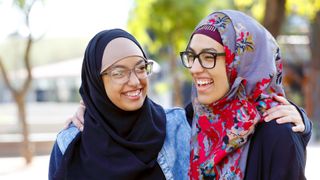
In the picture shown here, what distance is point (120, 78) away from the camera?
2438 mm

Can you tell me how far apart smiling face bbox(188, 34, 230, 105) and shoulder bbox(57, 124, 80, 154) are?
73 centimetres

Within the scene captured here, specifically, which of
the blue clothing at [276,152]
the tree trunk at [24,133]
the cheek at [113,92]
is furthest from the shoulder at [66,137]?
the tree trunk at [24,133]

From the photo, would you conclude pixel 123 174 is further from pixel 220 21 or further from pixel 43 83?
pixel 43 83

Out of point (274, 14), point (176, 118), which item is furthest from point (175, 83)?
point (176, 118)

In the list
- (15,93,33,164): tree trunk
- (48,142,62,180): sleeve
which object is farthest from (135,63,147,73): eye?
(15,93,33,164): tree trunk

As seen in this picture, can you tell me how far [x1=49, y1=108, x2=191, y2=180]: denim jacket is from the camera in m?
2.55

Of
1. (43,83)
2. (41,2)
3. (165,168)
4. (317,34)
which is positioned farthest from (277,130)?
(43,83)

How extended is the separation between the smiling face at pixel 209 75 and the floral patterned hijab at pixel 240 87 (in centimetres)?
2

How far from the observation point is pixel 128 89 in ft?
7.98

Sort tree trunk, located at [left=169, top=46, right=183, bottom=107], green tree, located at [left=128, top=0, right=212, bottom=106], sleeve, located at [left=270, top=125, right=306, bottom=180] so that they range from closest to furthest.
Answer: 1. sleeve, located at [left=270, top=125, right=306, bottom=180]
2. green tree, located at [left=128, top=0, right=212, bottom=106]
3. tree trunk, located at [left=169, top=46, right=183, bottom=107]

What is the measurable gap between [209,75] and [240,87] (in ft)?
0.43

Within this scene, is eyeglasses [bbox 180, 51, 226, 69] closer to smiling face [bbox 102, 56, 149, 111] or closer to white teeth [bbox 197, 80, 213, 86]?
white teeth [bbox 197, 80, 213, 86]

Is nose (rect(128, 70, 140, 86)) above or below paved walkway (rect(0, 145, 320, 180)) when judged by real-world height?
above

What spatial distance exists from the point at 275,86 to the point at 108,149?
81 cm
